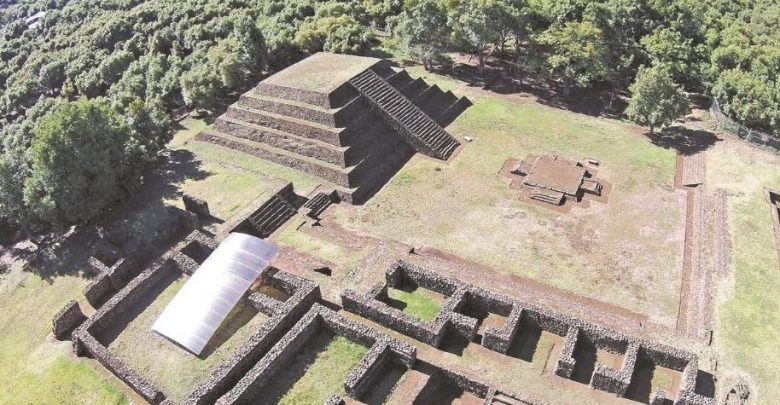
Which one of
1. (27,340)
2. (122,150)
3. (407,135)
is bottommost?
(27,340)

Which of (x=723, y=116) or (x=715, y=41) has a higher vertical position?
(x=715, y=41)

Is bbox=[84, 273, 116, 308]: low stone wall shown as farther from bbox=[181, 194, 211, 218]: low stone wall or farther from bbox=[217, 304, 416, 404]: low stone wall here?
bbox=[217, 304, 416, 404]: low stone wall

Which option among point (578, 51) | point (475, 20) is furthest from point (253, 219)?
point (578, 51)

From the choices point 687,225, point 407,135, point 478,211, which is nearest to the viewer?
point 687,225

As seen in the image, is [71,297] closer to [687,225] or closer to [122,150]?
[122,150]

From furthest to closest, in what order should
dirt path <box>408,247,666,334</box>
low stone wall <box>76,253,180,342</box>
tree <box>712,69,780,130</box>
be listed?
1. tree <box>712,69,780,130</box>
2. low stone wall <box>76,253,180,342</box>
3. dirt path <box>408,247,666,334</box>

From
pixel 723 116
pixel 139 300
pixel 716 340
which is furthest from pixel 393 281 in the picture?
pixel 723 116

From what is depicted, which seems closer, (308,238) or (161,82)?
(308,238)

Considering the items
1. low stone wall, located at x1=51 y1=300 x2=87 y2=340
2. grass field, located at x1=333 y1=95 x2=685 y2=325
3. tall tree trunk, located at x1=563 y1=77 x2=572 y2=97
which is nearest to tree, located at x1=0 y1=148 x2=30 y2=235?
low stone wall, located at x1=51 y1=300 x2=87 y2=340
